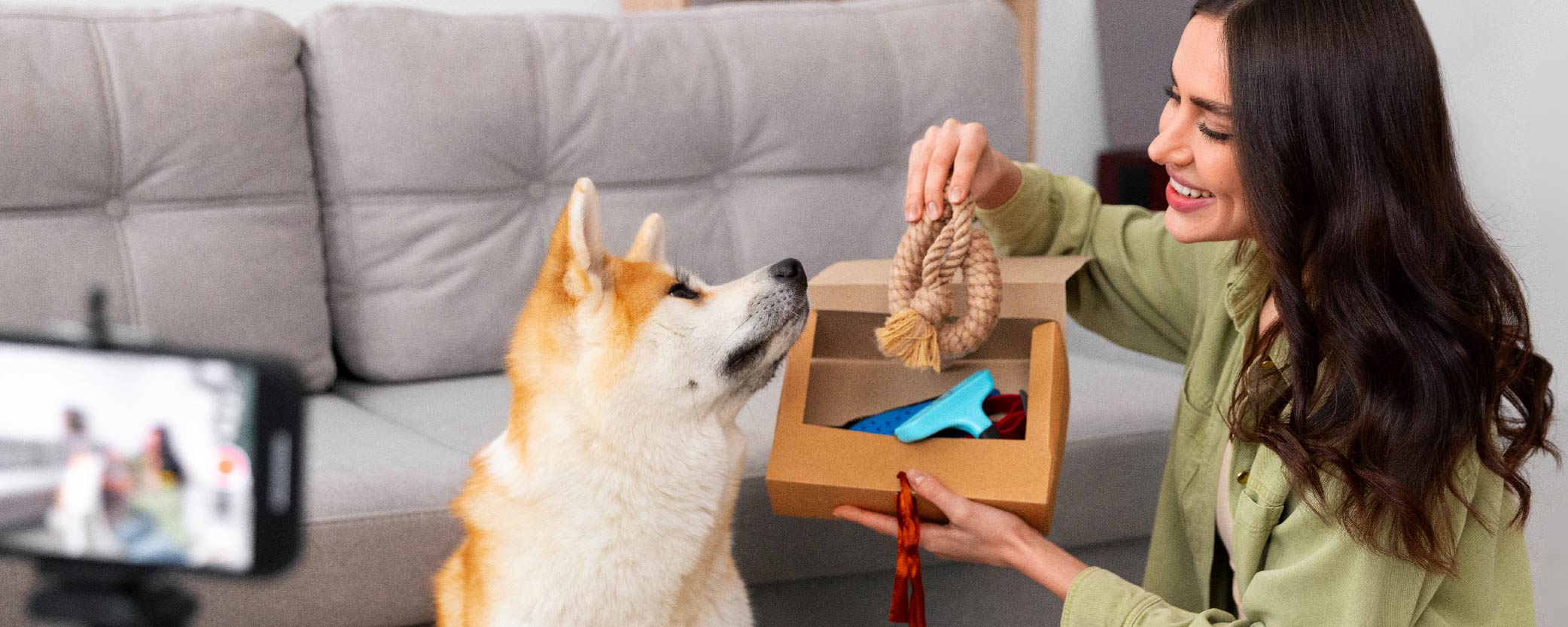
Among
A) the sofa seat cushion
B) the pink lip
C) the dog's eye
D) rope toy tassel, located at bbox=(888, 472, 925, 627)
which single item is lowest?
the sofa seat cushion

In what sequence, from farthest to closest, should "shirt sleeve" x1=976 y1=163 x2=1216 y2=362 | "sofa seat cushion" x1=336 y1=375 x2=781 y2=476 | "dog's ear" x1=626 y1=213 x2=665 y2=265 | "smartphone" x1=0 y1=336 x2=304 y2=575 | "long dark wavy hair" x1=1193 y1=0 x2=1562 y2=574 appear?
"sofa seat cushion" x1=336 y1=375 x2=781 y2=476 < "shirt sleeve" x1=976 y1=163 x2=1216 y2=362 < "dog's ear" x1=626 y1=213 x2=665 y2=265 < "long dark wavy hair" x1=1193 y1=0 x2=1562 y2=574 < "smartphone" x1=0 y1=336 x2=304 y2=575

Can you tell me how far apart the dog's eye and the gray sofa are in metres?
0.35

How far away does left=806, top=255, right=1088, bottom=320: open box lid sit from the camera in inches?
39.5

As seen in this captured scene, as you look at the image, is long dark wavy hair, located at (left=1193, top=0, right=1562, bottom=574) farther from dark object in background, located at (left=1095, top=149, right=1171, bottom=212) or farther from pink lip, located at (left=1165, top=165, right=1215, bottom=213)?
dark object in background, located at (left=1095, top=149, right=1171, bottom=212)

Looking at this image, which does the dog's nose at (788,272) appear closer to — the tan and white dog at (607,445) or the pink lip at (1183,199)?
the tan and white dog at (607,445)

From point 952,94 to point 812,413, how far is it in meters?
0.99

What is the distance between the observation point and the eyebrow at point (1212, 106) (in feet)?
2.86

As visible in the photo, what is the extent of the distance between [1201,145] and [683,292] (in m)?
0.45

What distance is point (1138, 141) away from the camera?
2521mm

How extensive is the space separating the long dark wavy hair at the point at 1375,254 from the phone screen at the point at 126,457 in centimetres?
73

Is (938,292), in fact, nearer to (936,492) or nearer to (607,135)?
(936,492)

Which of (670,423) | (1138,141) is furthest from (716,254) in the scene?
(1138,141)

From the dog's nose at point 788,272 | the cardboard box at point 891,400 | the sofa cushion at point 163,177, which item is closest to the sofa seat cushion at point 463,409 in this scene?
the sofa cushion at point 163,177

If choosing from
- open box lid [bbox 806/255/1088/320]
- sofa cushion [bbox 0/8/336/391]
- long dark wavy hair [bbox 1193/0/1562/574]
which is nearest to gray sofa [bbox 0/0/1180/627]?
sofa cushion [bbox 0/8/336/391]
